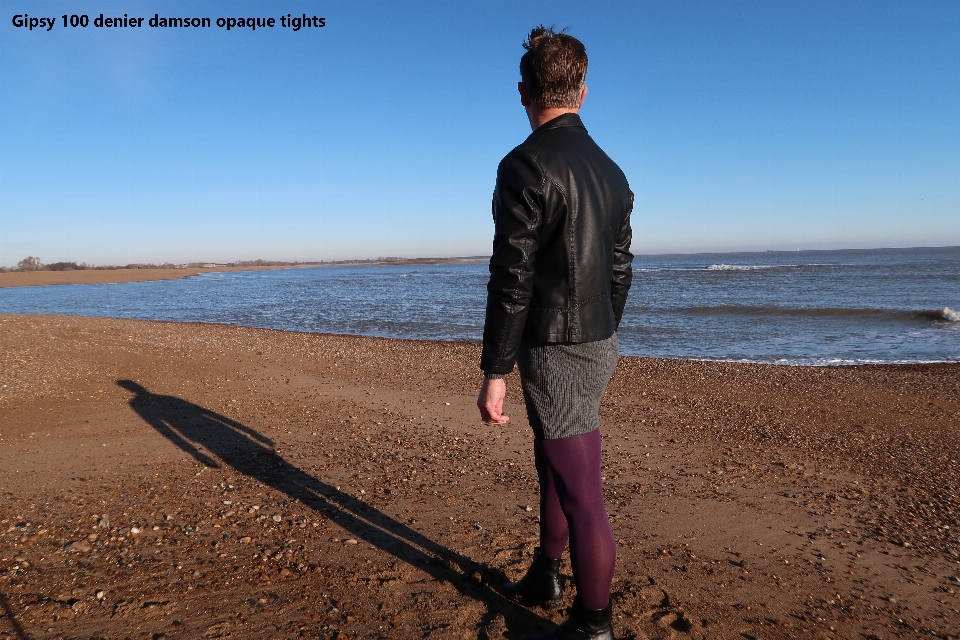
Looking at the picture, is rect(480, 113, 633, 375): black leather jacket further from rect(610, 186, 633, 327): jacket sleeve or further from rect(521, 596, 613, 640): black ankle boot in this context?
rect(521, 596, 613, 640): black ankle boot

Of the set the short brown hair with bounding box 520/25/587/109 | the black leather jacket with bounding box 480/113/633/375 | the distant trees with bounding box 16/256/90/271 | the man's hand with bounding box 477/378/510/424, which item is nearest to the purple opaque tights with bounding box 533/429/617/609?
the man's hand with bounding box 477/378/510/424

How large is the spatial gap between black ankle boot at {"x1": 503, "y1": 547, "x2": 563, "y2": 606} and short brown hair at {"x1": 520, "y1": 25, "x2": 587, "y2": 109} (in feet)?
6.41

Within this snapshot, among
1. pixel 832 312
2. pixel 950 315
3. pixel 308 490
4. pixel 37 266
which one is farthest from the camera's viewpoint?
pixel 37 266

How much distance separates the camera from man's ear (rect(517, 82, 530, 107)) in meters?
2.22

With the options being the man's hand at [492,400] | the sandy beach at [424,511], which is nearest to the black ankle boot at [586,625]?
the sandy beach at [424,511]

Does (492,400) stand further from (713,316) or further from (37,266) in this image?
(37,266)

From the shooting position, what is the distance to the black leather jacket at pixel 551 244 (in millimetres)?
2008

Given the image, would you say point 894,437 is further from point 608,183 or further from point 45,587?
point 45,587

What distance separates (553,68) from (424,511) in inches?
117

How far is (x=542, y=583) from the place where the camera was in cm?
270

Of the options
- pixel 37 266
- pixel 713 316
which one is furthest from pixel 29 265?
pixel 713 316

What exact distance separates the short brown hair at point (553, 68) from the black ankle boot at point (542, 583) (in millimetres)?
1953

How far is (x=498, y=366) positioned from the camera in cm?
208

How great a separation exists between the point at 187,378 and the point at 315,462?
14.9 ft
